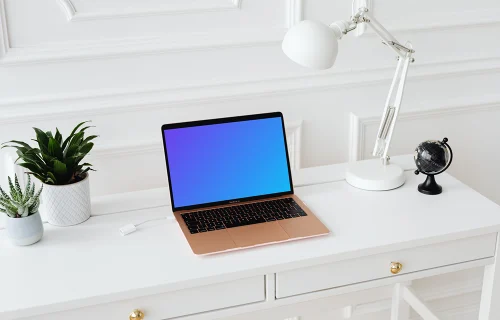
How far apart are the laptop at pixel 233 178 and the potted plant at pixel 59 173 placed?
214 millimetres

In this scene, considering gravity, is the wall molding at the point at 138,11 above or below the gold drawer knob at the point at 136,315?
above

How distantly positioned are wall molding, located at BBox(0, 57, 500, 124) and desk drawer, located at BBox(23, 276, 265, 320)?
609 mm

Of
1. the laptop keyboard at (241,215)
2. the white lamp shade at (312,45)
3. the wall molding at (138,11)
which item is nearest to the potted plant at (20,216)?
the laptop keyboard at (241,215)

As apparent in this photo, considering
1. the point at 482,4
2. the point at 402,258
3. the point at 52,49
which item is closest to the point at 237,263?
the point at 402,258

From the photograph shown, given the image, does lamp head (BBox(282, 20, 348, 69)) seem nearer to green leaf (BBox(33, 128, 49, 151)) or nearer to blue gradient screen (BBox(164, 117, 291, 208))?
blue gradient screen (BBox(164, 117, 291, 208))

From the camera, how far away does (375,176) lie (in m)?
1.71

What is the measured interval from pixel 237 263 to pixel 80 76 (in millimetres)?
688

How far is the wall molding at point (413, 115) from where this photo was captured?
77.5 inches

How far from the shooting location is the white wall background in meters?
1.66

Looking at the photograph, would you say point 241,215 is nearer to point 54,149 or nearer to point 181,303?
point 181,303

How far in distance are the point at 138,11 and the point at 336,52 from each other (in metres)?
0.55

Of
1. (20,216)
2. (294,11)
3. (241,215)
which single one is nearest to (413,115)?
(294,11)

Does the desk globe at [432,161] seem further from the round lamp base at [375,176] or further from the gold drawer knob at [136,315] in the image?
→ the gold drawer knob at [136,315]

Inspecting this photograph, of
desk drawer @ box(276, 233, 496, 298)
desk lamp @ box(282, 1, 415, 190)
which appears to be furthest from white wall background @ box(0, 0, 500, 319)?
desk drawer @ box(276, 233, 496, 298)
